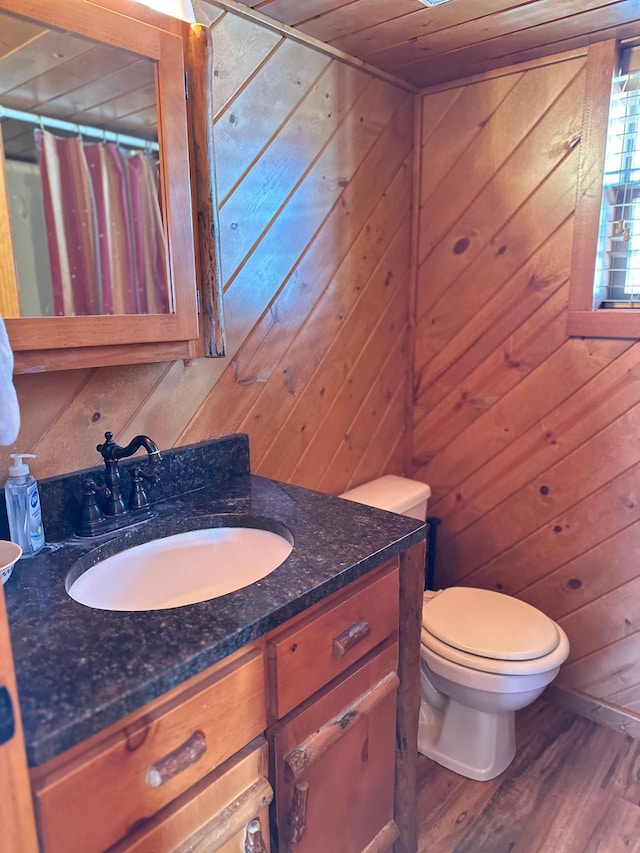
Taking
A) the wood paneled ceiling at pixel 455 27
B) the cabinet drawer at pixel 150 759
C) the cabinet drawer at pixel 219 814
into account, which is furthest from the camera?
the wood paneled ceiling at pixel 455 27

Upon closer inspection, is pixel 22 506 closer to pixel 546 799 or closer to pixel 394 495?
pixel 394 495

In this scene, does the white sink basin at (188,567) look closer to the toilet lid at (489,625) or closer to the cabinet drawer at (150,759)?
the cabinet drawer at (150,759)

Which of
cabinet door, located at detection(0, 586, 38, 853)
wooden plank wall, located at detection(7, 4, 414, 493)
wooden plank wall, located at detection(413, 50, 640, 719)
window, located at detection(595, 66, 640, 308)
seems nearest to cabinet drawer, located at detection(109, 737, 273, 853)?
cabinet door, located at detection(0, 586, 38, 853)

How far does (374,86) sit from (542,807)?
2.20m

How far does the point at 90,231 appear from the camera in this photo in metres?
1.17

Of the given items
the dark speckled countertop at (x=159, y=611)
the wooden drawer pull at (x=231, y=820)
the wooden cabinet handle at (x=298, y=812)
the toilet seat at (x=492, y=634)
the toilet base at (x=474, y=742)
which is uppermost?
the dark speckled countertop at (x=159, y=611)

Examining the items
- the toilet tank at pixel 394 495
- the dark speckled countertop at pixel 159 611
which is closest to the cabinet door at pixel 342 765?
the dark speckled countertop at pixel 159 611

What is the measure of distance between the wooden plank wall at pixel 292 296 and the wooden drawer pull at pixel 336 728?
0.72 metres

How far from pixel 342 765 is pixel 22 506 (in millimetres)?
787

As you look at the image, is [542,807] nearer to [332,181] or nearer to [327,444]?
[327,444]

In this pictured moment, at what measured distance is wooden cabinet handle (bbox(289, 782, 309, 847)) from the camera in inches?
40.7

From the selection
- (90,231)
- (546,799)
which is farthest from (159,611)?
(546,799)

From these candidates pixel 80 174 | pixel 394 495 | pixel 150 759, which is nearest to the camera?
pixel 150 759

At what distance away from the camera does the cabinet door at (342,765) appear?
3.37 feet
